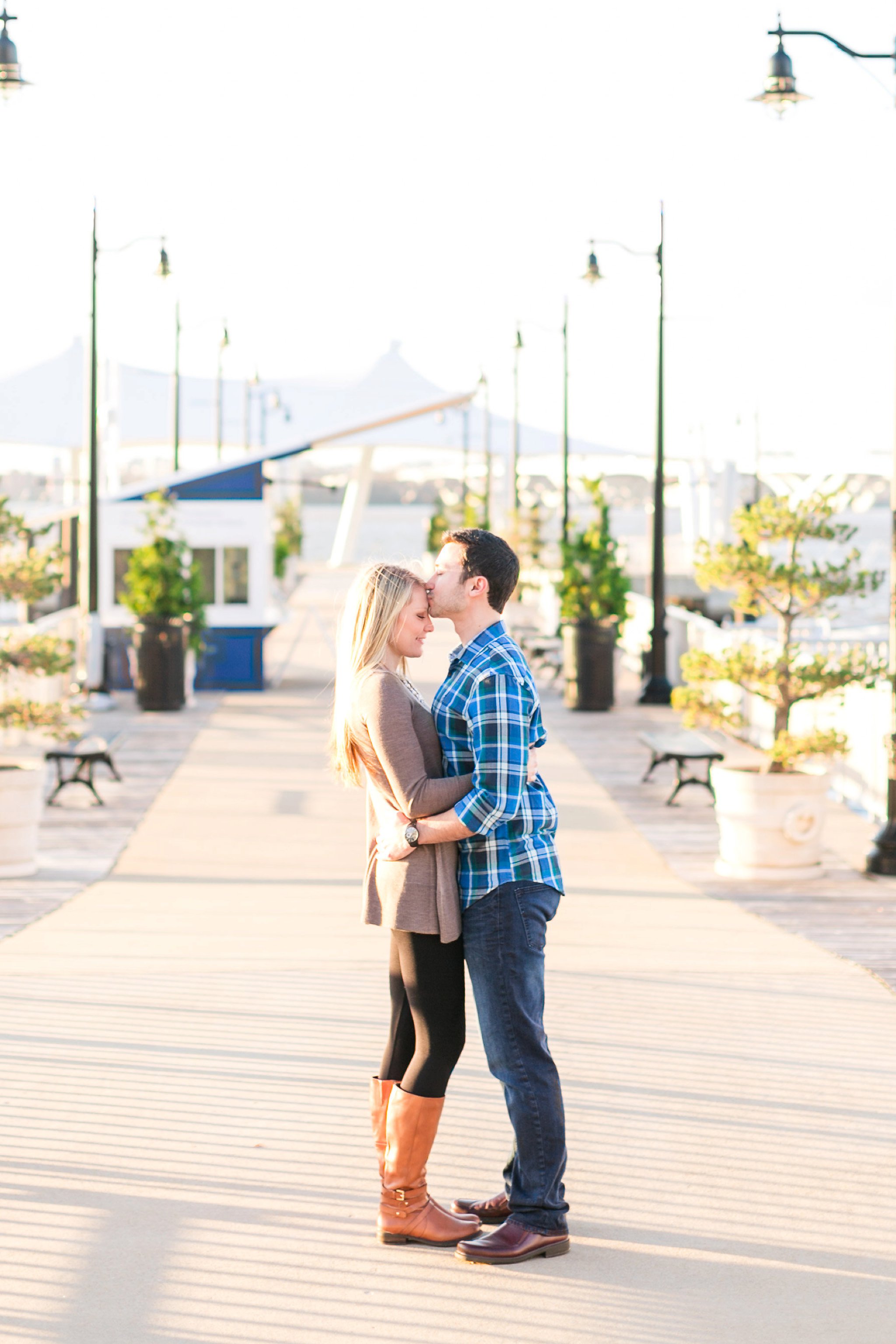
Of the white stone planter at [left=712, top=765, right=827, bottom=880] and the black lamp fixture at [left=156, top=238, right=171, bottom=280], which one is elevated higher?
the black lamp fixture at [left=156, top=238, right=171, bottom=280]

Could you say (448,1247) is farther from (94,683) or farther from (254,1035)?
(94,683)

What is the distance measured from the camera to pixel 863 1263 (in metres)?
4.14

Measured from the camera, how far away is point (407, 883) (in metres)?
4.17

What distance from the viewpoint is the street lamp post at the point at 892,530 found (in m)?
10.4

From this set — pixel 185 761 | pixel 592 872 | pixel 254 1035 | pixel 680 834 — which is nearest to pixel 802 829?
pixel 592 872

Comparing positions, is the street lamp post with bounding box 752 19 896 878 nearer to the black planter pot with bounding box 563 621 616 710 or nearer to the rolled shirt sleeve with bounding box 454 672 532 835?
the rolled shirt sleeve with bounding box 454 672 532 835

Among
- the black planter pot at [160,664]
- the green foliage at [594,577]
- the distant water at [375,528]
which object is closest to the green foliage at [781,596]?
the green foliage at [594,577]

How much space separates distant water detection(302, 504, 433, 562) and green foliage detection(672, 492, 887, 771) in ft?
263

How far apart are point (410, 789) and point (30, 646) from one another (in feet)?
25.4

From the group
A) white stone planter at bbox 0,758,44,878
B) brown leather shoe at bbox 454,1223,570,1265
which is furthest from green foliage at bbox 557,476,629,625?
brown leather shoe at bbox 454,1223,570,1265

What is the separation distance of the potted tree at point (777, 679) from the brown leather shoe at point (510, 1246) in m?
6.44

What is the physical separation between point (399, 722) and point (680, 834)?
8689 mm

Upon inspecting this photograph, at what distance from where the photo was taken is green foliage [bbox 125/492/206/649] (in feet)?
69.3

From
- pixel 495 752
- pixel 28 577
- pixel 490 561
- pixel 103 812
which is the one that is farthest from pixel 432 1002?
pixel 103 812
